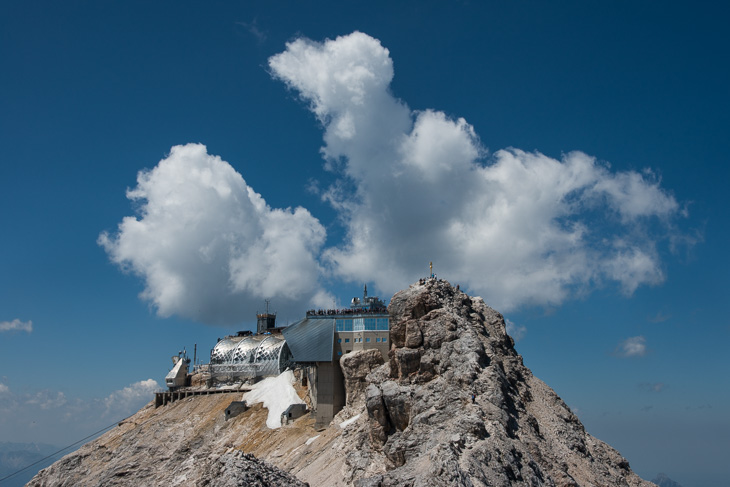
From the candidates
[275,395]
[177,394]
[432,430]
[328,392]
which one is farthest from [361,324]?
[177,394]

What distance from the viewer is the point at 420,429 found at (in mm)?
47625

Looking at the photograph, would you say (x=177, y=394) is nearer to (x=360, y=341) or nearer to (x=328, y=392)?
(x=328, y=392)

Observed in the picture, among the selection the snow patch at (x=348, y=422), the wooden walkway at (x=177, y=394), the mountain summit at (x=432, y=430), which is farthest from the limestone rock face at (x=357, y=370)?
the wooden walkway at (x=177, y=394)

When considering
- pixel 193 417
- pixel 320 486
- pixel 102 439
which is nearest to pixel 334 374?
pixel 320 486

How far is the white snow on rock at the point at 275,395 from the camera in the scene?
94.7 meters

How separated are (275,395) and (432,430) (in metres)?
60.2

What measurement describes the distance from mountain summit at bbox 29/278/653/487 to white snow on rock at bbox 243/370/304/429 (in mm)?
2352

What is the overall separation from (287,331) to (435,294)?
3653cm

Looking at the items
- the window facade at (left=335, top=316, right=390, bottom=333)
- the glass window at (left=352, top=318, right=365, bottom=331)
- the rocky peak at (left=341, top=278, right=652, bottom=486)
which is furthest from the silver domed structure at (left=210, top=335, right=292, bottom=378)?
the rocky peak at (left=341, top=278, right=652, bottom=486)

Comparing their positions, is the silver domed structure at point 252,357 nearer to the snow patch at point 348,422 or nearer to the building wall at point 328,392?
the building wall at point 328,392

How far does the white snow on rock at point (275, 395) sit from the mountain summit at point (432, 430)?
2352 mm

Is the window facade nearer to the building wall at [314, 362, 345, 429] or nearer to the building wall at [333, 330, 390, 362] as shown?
the building wall at [333, 330, 390, 362]

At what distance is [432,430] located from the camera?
152 feet

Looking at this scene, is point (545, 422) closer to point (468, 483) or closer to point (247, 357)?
point (468, 483)
